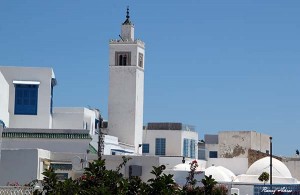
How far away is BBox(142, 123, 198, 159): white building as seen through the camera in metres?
51.3

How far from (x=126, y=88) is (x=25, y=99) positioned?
32.9ft

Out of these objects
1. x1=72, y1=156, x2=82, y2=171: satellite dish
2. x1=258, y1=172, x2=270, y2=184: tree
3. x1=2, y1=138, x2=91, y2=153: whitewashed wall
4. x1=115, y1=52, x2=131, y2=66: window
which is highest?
x1=115, y1=52, x2=131, y2=66: window

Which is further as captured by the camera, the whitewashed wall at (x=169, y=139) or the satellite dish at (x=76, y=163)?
the whitewashed wall at (x=169, y=139)

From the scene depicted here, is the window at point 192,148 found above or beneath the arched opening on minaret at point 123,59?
beneath

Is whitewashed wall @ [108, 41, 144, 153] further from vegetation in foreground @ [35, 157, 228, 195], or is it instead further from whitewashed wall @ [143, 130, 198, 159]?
vegetation in foreground @ [35, 157, 228, 195]

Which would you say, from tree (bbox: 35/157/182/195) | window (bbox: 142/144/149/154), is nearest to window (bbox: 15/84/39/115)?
window (bbox: 142/144/149/154)

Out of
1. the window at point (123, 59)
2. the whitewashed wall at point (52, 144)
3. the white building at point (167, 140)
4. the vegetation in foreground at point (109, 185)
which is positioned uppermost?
the window at point (123, 59)

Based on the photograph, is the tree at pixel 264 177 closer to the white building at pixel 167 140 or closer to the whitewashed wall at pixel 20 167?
the white building at pixel 167 140

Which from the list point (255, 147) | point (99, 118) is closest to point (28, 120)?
point (99, 118)

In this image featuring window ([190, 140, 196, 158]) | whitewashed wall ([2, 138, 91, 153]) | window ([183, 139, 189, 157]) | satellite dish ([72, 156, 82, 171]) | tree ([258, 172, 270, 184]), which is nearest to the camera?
satellite dish ([72, 156, 82, 171])

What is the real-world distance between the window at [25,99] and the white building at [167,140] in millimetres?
13755

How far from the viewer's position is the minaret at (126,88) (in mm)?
47000

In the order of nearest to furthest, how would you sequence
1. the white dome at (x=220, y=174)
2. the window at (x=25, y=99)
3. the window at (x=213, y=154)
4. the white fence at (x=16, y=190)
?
the white fence at (x=16, y=190) < the window at (x=25, y=99) < the white dome at (x=220, y=174) < the window at (x=213, y=154)

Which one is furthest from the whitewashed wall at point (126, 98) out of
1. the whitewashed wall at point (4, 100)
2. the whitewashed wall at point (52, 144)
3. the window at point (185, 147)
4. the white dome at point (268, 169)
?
the whitewashed wall at point (52, 144)
